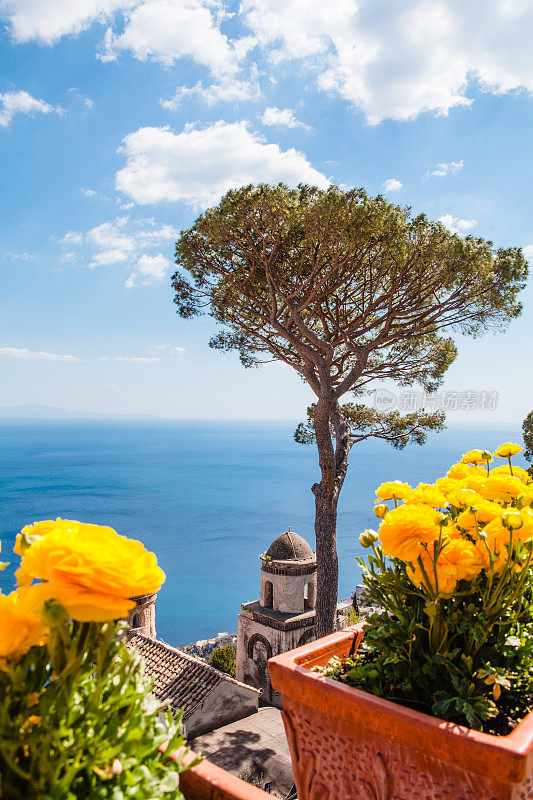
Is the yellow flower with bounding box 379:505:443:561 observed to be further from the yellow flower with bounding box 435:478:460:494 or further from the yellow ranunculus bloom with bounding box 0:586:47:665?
the yellow ranunculus bloom with bounding box 0:586:47:665

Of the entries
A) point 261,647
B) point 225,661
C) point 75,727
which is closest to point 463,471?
point 75,727

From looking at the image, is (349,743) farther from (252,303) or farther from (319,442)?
(252,303)

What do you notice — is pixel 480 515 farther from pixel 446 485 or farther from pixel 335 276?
pixel 335 276

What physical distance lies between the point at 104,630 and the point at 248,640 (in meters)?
14.7

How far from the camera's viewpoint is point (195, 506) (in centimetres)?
8175

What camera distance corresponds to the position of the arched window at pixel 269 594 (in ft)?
46.1

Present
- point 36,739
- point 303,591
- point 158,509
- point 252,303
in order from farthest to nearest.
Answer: point 158,509 → point 303,591 → point 252,303 → point 36,739

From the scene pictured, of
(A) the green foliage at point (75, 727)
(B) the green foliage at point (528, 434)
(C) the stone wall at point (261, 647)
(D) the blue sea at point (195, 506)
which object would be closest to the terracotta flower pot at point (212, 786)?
(A) the green foliage at point (75, 727)

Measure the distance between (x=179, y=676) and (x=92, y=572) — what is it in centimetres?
1299

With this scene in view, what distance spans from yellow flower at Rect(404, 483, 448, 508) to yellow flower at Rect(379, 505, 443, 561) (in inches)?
5.5

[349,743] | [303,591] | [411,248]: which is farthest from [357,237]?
[303,591]

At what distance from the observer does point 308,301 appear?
925 cm

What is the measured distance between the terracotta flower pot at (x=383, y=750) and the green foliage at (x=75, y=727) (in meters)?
0.48

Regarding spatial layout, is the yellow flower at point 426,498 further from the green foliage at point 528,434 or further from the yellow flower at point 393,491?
the green foliage at point 528,434
